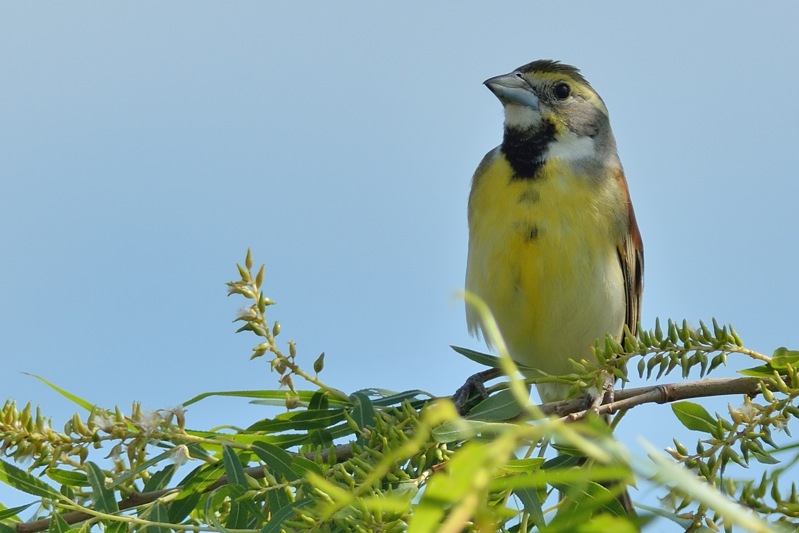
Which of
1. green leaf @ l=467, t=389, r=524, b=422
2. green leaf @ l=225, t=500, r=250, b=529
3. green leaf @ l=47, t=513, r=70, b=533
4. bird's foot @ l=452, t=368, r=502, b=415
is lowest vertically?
bird's foot @ l=452, t=368, r=502, b=415

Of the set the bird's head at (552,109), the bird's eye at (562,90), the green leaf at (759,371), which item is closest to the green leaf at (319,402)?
the green leaf at (759,371)

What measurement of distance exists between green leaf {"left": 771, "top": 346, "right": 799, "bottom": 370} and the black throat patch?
2.48 metres

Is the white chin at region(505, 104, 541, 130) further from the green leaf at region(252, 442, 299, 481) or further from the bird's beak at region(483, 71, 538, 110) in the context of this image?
the green leaf at region(252, 442, 299, 481)

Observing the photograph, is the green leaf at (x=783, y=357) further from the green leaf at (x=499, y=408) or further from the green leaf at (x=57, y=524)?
the green leaf at (x=57, y=524)

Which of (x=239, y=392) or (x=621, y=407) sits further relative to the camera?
(x=239, y=392)

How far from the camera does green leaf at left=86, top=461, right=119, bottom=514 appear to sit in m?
2.29

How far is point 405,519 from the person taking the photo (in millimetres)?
1532

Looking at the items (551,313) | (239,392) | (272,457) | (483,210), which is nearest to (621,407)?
(272,457)

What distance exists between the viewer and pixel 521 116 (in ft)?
16.8

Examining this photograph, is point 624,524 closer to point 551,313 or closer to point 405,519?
point 405,519

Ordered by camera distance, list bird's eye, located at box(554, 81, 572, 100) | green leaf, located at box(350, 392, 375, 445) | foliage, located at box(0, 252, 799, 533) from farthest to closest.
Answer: bird's eye, located at box(554, 81, 572, 100) → green leaf, located at box(350, 392, 375, 445) → foliage, located at box(0, 252, 799, 533)

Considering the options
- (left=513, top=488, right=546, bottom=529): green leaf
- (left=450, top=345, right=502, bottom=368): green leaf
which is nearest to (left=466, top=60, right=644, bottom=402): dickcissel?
(left=450, top=345, right=502, bottom=368): green leaf

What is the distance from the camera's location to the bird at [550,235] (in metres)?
4.48

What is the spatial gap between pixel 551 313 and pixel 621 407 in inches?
84.6
